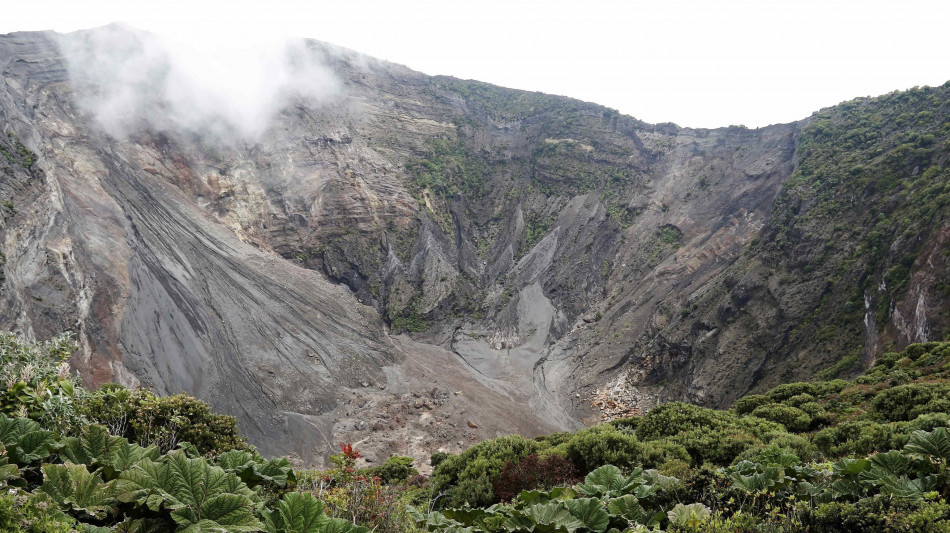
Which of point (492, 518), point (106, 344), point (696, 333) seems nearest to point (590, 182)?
point (696, 333)

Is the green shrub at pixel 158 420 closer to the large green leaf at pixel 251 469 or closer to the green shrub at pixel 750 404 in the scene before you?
the large green leaf at pixel 251 469

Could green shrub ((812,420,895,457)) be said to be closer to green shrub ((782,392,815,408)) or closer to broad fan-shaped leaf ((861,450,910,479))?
broad fan-shaped leaf ((861,450,910,479))

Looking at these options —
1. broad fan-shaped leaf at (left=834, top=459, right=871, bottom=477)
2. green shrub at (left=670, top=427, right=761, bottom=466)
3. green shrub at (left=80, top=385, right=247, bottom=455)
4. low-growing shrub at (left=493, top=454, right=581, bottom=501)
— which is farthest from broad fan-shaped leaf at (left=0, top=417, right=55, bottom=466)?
green shrub at (left=670, top=427, right=761, bottom=466)

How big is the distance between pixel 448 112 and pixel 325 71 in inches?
765

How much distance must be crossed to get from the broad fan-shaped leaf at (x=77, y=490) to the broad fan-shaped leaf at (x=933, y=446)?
811 cm

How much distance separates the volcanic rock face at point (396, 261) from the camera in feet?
104

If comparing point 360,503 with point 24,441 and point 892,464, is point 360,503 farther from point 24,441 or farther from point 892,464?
point 892,464

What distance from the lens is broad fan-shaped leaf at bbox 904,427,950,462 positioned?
5.62 metres

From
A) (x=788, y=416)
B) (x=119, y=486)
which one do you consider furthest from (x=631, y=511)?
(x=788, y=416)

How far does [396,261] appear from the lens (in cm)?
5772

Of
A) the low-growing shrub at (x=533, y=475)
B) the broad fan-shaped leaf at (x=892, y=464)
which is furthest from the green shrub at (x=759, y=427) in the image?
the broad fan-shaped leaf at (x=892, y=464)

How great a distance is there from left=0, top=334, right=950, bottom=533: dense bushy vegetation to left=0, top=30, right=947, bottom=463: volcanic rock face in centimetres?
2007

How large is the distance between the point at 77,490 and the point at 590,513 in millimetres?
4566

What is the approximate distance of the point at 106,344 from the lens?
30.0 meters
